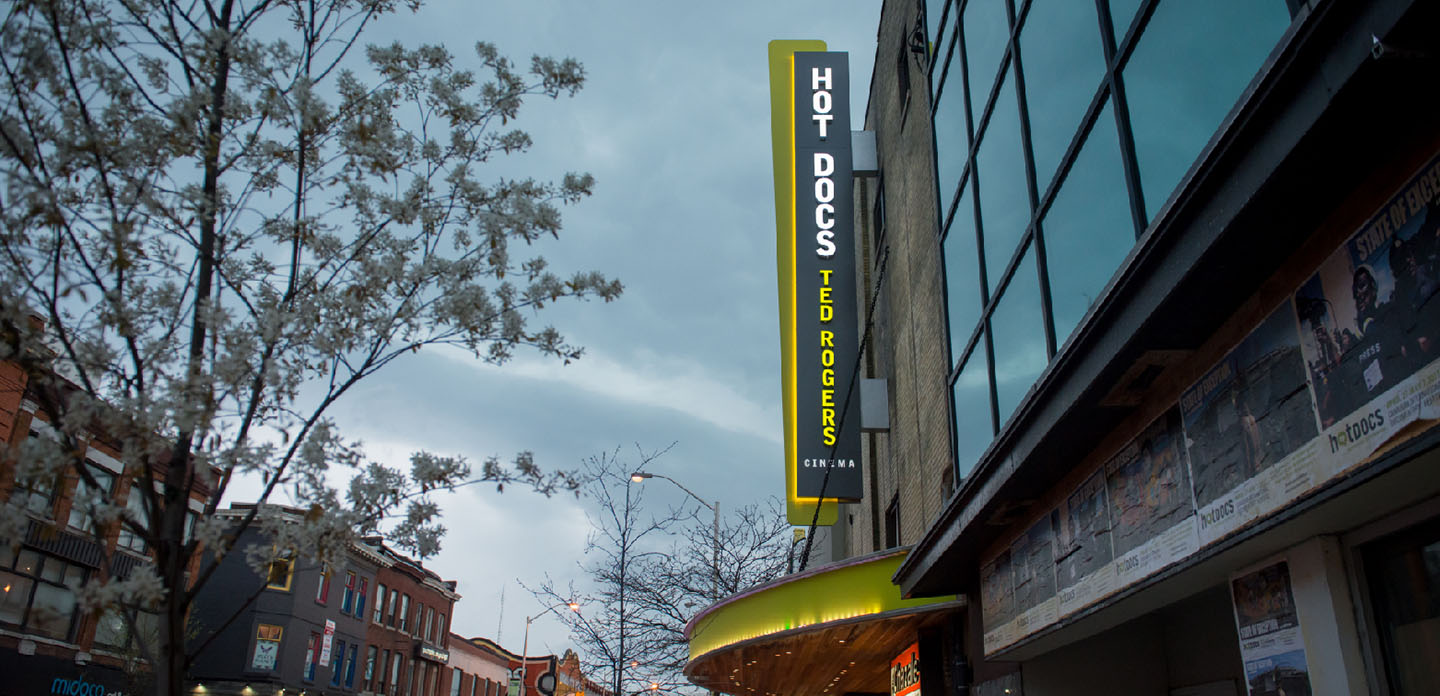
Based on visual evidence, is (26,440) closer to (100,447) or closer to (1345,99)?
(1345,99)

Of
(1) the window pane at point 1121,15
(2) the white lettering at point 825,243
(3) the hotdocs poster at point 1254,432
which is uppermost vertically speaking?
(2) the white lettering at point 825,243

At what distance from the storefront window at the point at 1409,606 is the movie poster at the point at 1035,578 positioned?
337 cm

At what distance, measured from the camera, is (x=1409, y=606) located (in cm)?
482

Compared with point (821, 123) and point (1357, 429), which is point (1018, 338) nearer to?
point (1357, 429)

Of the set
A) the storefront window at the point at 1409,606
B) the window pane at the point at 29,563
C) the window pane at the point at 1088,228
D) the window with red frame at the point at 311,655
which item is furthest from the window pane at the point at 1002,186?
the window with red frame at the point at 311,655

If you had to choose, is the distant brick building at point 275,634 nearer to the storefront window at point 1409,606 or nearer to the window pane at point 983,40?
the window pane at point 983,40

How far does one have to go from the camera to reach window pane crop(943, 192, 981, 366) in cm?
1073

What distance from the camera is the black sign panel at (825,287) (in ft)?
61.5

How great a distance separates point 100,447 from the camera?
92.1ft

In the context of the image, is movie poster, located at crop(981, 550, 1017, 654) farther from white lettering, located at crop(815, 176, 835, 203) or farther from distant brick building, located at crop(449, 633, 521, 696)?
distant brick building, located at crop(449, 633, 521, 696)

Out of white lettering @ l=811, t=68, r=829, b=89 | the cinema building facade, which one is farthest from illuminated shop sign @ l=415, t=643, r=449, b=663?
the cinema building facade

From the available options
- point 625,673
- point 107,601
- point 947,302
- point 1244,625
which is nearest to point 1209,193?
point 1244,625

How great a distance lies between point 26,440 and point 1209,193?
546cm

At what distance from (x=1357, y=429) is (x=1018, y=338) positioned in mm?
4710
